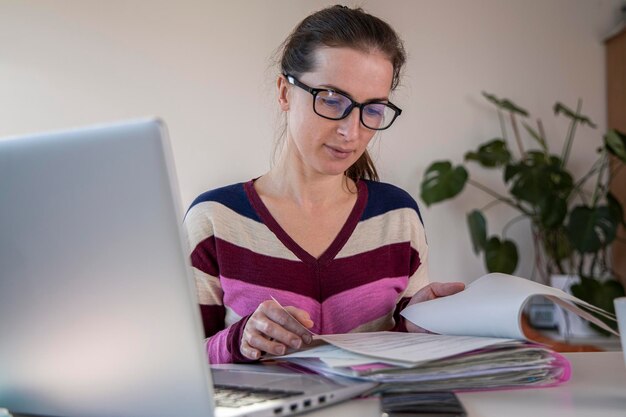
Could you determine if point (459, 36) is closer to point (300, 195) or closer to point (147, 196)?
point (300, 195)

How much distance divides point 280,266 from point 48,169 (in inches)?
32.3

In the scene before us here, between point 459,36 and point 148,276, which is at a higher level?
point 459,36

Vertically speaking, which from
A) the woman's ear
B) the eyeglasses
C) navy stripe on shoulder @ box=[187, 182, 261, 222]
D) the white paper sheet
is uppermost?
the woman's ear

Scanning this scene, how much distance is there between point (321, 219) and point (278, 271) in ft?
0.48

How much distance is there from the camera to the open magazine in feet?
2.73

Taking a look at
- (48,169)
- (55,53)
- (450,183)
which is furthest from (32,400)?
(55,53)

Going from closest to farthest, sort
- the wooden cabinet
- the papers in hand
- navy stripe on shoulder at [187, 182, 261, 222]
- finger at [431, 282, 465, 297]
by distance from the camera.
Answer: the papers in hand < finger at [431, 282, 465, 297] < navy stripe on shoulder at [187, 182, 261, 222] < the wooden cabinet

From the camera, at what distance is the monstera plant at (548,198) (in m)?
3.34

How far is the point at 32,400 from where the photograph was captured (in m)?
0.74

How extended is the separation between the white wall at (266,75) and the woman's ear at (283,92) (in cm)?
216

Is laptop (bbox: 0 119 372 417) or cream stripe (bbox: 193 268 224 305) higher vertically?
laptop (bbox: 0 119 372 417)

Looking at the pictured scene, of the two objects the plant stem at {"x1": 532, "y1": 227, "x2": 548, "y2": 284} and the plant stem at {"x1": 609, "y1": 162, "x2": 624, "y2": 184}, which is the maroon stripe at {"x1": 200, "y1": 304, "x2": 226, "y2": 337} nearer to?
the plant stem at {"x1": 532, "y1": 227, "x2": 548, "y2": 284}

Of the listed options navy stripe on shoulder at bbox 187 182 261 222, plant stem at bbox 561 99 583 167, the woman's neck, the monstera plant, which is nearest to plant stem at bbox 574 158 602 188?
the monstera plant

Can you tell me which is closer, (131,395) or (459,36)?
(131,395)
